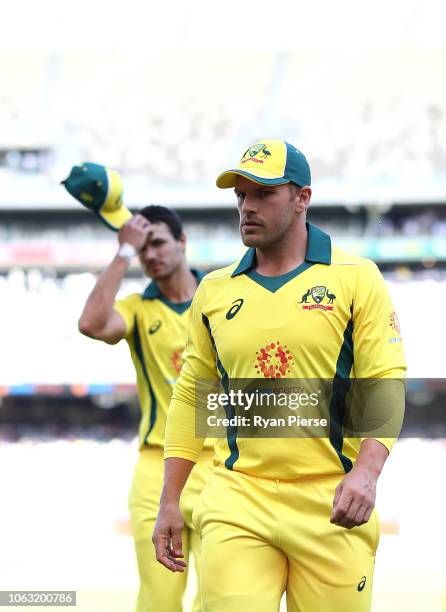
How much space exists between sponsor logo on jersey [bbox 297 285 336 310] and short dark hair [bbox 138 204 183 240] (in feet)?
7.28

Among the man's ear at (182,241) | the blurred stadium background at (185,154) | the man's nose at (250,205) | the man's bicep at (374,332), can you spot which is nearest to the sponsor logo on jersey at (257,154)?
the man's nose at (250,205)

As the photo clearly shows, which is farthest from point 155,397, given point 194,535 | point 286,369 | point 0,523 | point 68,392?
point 68,392

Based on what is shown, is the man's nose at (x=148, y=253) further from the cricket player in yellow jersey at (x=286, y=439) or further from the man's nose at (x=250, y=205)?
the man's nose at (x=250, y=205)

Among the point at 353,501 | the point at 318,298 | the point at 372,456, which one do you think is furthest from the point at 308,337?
the point at 353,501

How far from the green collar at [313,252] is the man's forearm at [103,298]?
1.64 metres

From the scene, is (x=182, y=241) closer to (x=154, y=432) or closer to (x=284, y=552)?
(x=154, y=432)

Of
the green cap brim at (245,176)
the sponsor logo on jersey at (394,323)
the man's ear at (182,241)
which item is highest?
the green cap brim at (245,176)

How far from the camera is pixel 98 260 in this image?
27.9m

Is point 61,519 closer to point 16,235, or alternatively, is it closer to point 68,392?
point 68,392

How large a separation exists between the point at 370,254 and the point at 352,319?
78.3 ft

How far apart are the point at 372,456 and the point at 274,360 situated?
0.46m

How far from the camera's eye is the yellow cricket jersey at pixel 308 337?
3.38 m

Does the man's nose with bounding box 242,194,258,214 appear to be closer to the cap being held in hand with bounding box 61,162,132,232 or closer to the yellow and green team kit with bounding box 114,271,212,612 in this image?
the yellow and green team kit with bounding box 114,271,212,612

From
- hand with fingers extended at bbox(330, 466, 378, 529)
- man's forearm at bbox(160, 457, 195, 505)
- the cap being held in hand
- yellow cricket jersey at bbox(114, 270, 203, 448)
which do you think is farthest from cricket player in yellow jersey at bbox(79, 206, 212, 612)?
hand with fingers extended at bbox(330, 466, 378, 529)
